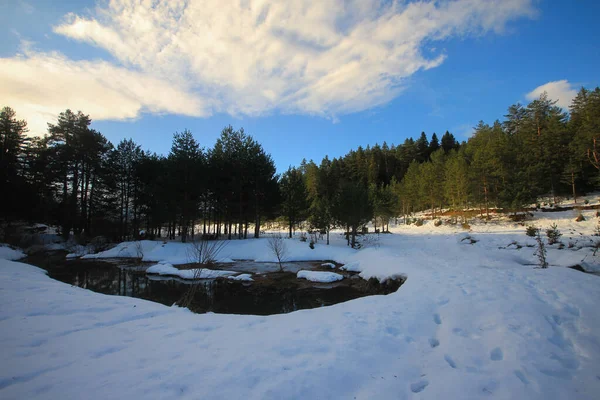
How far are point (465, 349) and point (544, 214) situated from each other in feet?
108

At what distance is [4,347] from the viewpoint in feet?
12.3

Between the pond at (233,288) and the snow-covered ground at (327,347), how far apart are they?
10.1 ft

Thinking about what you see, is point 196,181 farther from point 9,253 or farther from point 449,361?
point 449,361

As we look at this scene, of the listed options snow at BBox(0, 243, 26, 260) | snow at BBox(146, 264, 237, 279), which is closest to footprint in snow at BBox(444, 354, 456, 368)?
snow at BBox(146, 264, 237, 279)

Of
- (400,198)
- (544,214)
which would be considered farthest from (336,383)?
(400,198)

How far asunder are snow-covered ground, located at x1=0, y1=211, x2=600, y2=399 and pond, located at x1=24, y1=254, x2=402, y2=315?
3075mm

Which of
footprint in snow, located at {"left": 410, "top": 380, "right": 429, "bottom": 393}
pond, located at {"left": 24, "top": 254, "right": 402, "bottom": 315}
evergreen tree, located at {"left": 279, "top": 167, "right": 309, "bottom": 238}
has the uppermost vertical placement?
evergreen tree, located at {"left": 279, "top": 167, "right": 309, "bottom": 238}

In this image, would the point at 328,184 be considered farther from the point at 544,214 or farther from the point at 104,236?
the point at 104,236

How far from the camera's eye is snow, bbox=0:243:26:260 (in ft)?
59.8

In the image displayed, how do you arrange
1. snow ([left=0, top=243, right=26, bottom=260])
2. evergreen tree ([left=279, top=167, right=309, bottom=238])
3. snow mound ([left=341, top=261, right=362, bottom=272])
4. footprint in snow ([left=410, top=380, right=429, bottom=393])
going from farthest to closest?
evergreen tree ([left=279, top=167, right=309, bottom=238])
snow ([left=0, top=243, right=26, bottom=260])
snow mound ([left=341, top=261, right=362, bottom=272])
footprint in snow ([left=410, top=380, right=429, bottom=393])

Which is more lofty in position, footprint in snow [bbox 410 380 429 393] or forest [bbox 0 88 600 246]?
forest [bbox 0 88 600 246]

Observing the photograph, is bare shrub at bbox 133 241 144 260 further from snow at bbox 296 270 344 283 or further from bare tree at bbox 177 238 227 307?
snow at bbox 296 270 344 283

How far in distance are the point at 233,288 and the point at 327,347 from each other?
29.8ft

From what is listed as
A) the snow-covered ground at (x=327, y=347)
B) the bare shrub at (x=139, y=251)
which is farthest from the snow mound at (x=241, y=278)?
the bare shrub at (x=139, y=251)
